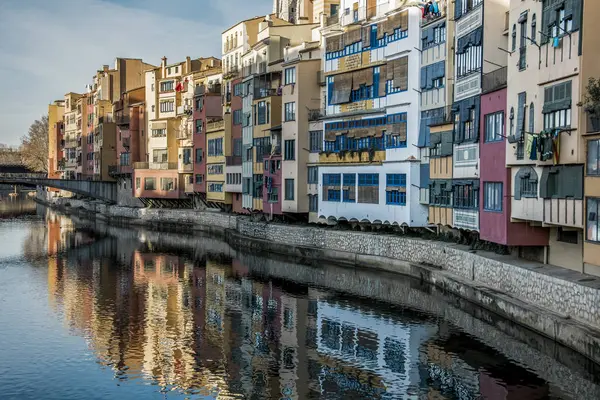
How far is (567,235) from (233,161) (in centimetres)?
4653

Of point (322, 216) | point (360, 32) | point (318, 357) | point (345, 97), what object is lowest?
point (318, 357)

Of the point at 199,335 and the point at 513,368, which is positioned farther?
the point at 199,335

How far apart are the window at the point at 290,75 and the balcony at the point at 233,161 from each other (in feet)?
50.7

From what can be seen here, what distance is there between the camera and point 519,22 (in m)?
33.4

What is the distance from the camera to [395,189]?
48.8 metres

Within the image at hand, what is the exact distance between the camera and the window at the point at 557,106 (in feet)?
94.1

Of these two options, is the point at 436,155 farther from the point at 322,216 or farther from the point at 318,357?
the point at 318,357

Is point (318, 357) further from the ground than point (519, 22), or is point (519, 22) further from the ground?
point (519, 22)

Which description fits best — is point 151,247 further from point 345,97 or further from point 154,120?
point 154,120

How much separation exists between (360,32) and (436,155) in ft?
38.3

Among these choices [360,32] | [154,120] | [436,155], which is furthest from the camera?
[154,120]

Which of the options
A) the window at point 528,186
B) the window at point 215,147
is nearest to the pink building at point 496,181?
the window at point 528,186

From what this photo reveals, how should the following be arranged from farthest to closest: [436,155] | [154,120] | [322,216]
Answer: [154,120]
[322,216]
[436,155]

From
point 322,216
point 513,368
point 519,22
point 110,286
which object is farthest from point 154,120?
point 513,368
